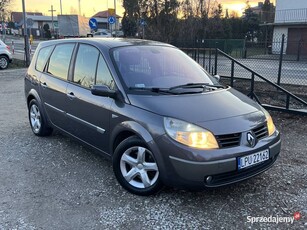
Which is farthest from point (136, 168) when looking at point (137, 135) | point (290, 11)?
point (290, 11)

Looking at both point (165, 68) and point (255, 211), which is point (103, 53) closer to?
point (165, 68)

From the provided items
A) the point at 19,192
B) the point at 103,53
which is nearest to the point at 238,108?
the point at 103,53

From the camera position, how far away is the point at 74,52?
4.70m

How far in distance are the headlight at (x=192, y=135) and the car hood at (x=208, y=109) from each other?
6 cm

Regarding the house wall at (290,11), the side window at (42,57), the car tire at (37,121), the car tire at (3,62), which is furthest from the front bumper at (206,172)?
the house wall at (290,11)

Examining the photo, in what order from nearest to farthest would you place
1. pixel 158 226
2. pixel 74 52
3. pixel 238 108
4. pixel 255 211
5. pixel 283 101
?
pixel 158 226, pixel 255 211, pixel 238 108, pixel 74 52, pixel 283 101

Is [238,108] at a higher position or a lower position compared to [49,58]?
lower

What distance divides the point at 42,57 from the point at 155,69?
249cm

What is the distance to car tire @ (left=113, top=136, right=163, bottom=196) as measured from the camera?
349 cm

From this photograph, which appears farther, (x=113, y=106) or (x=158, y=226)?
(x=113, y=106)

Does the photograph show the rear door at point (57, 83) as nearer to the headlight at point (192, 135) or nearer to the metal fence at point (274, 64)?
the headlight at point (192, 135)

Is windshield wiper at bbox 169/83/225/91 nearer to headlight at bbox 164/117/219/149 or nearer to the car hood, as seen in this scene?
the car hood

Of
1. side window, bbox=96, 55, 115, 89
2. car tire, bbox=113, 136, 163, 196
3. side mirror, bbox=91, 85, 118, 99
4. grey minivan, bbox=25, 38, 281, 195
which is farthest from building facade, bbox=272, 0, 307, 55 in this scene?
car tire, bbox=113, 136, 163, 196

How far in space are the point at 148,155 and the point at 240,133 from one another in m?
1.00
